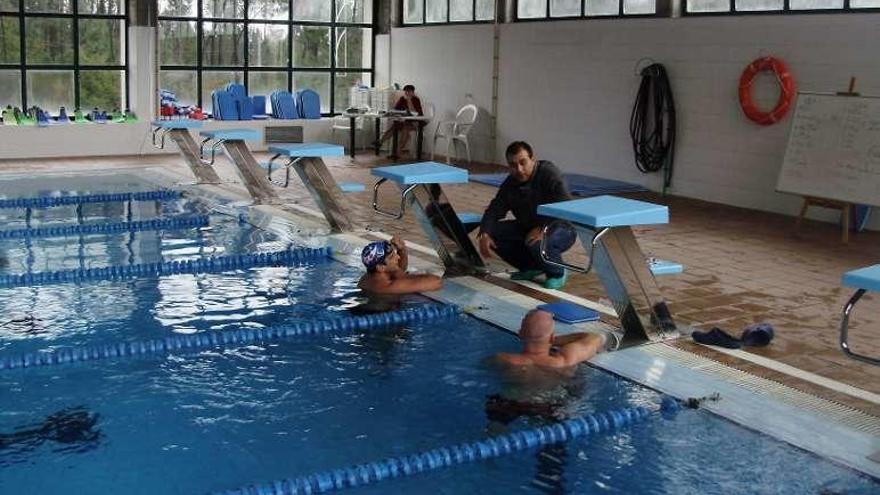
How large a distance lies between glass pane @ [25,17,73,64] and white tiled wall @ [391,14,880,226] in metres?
5.52

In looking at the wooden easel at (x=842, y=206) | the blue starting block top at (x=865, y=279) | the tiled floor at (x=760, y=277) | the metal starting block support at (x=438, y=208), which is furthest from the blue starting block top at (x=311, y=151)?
the blue starting block top at (x=865, y=279)

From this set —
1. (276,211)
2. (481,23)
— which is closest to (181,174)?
(276,211)

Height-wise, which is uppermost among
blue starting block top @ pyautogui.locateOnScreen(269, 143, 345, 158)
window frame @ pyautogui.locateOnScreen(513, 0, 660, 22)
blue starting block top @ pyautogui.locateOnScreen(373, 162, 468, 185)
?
window frame @ pyautogui.locateOnScreen(513, 0, 660, 22)

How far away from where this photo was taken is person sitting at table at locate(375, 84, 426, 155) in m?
15.4

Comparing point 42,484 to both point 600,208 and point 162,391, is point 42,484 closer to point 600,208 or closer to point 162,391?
point 162,391

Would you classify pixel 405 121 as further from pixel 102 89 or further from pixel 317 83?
pixel 102 89

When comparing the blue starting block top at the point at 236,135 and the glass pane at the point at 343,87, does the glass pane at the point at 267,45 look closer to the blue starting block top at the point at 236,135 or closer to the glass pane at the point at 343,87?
the glass pane at the point at 343,87

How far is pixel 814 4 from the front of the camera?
9.75m

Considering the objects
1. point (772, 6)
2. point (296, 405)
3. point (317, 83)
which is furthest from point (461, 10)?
point (296, 405)

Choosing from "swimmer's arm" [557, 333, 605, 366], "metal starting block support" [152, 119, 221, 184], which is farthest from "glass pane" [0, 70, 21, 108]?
"swimmer's arm" [557, 333, 605, 366]

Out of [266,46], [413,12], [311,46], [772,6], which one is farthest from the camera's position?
[311,46]

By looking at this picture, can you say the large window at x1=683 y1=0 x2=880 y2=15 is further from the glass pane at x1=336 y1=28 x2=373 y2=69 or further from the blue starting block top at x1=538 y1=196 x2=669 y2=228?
the glass pane at x1=336 y1=28 x2=373 y2=69

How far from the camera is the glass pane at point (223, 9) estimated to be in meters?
15.6

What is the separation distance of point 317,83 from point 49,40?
436cm
